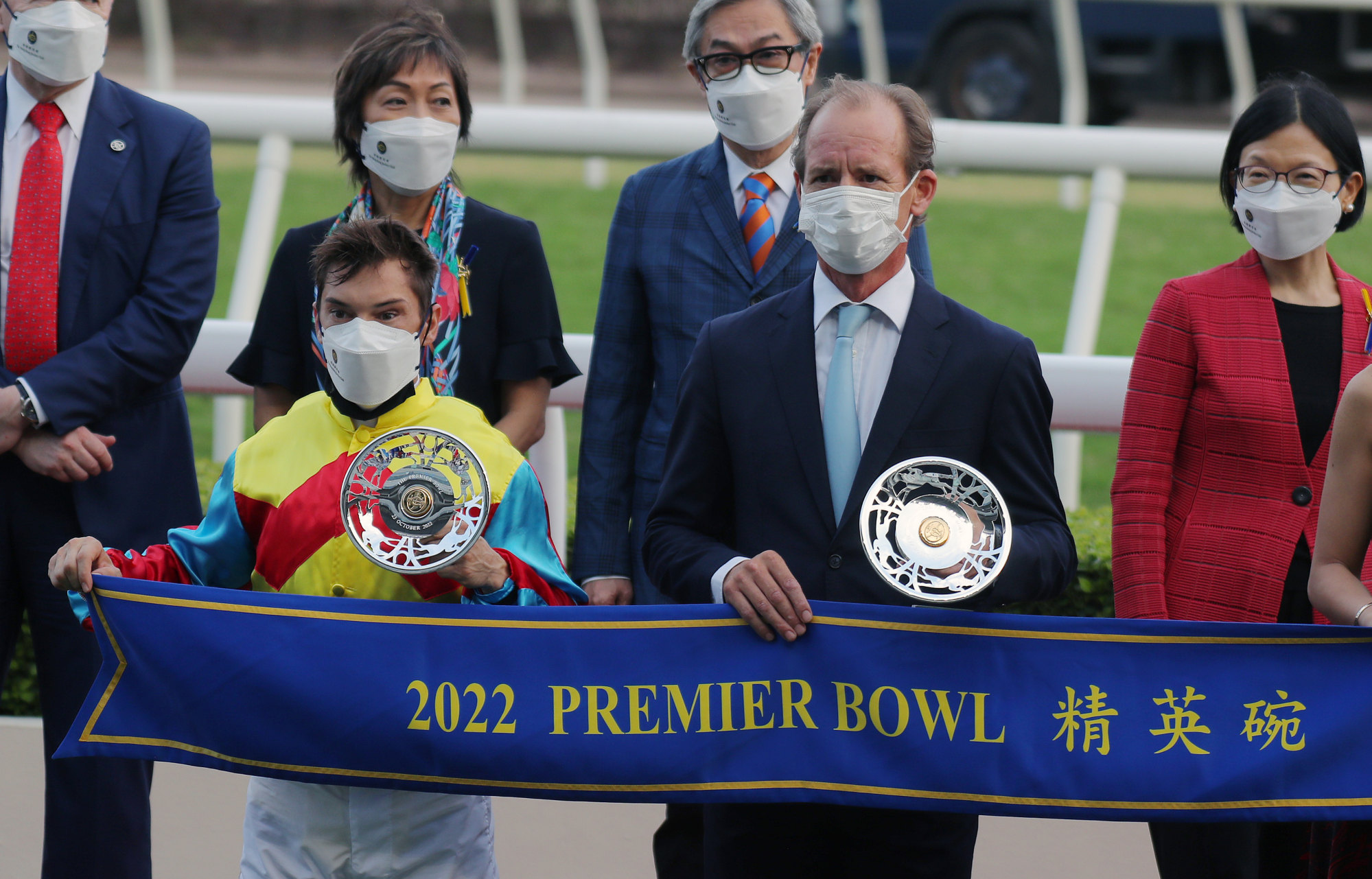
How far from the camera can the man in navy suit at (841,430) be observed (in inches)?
119

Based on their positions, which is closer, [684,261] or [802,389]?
[802,389]

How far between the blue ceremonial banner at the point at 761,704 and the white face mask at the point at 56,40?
4.65 feet

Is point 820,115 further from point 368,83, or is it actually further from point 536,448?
point 536,448

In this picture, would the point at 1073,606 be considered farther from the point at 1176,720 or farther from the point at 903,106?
the point at 903,106

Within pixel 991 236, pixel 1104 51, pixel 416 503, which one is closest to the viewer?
pixel 416 503

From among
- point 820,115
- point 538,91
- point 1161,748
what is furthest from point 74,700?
point 538,91

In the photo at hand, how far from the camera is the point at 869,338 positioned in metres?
3.13

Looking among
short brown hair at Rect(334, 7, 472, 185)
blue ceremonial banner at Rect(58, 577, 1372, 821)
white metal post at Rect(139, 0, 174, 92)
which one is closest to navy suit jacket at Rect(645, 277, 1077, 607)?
blue ceremonial banner at Rect(58, 577, 1372, 821)

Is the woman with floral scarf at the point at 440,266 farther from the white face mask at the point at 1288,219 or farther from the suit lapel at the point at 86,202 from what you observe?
the white face mask at the point at 1288,219

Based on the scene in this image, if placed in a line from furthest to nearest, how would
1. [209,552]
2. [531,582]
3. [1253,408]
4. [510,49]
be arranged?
[510,49] → [1253,408] → [209,552] → [531,582]

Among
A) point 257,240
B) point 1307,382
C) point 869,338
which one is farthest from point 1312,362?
point 257,240

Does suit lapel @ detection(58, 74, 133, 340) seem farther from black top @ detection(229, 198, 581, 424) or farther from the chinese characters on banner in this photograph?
the chinese characters on banner

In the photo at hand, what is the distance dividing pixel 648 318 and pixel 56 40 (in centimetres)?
151

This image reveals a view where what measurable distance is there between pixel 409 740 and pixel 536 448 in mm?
2163
